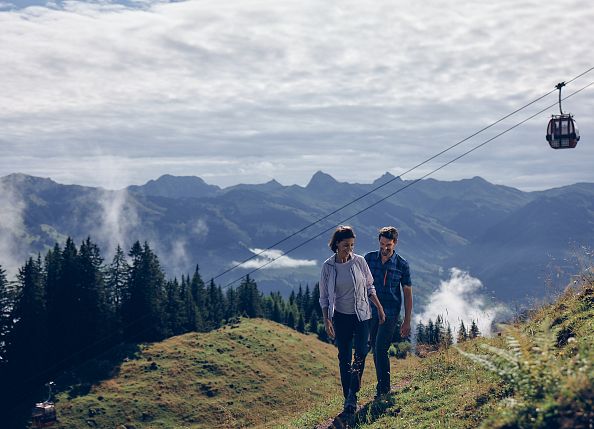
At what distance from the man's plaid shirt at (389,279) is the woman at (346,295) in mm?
874

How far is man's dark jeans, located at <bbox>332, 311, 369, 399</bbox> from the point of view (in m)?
11.7

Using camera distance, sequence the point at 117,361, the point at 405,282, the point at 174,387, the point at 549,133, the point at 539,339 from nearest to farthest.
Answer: the point at 539,339
the point at 405,282
the point at 549,133
the point at 174,387
the point at 117,361

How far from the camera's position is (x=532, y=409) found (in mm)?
6430

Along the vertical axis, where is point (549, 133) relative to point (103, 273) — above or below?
above

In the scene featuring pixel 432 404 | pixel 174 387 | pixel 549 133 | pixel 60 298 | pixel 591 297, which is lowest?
pixel 174 387

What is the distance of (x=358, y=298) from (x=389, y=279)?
172 cm

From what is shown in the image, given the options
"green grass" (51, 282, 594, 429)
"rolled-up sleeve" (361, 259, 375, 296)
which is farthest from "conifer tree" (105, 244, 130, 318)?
"rolled-up sleeve" (361, 259, 375, 296)

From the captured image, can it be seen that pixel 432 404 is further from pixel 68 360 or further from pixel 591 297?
pixel 68 360

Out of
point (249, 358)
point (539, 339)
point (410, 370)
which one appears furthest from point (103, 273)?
point (539, 339)

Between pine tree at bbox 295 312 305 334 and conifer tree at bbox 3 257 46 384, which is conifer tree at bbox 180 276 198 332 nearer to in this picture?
conifer tree at bbox 3 257 46 384

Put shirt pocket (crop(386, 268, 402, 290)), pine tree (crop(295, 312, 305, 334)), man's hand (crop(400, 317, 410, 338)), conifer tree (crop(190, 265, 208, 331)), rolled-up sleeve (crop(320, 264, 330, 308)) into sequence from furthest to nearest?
1. pine tree (crop(295, 312, 305, 334))
2. conifer tree (crop(190, 265, 208, 331))
3. shirt pocket (crop(386, 268, 402, 290))
4. man's hand (crop(400, 317, 410, 338))
5. rolled-up sleeve (crop(320, 264, 330, 308))

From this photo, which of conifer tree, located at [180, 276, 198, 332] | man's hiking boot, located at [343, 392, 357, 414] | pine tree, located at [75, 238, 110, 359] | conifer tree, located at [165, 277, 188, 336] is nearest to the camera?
man's hiking boot, located at [343, 392, 357, 414]

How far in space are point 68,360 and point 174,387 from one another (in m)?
17.9

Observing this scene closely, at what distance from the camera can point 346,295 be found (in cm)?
1159
